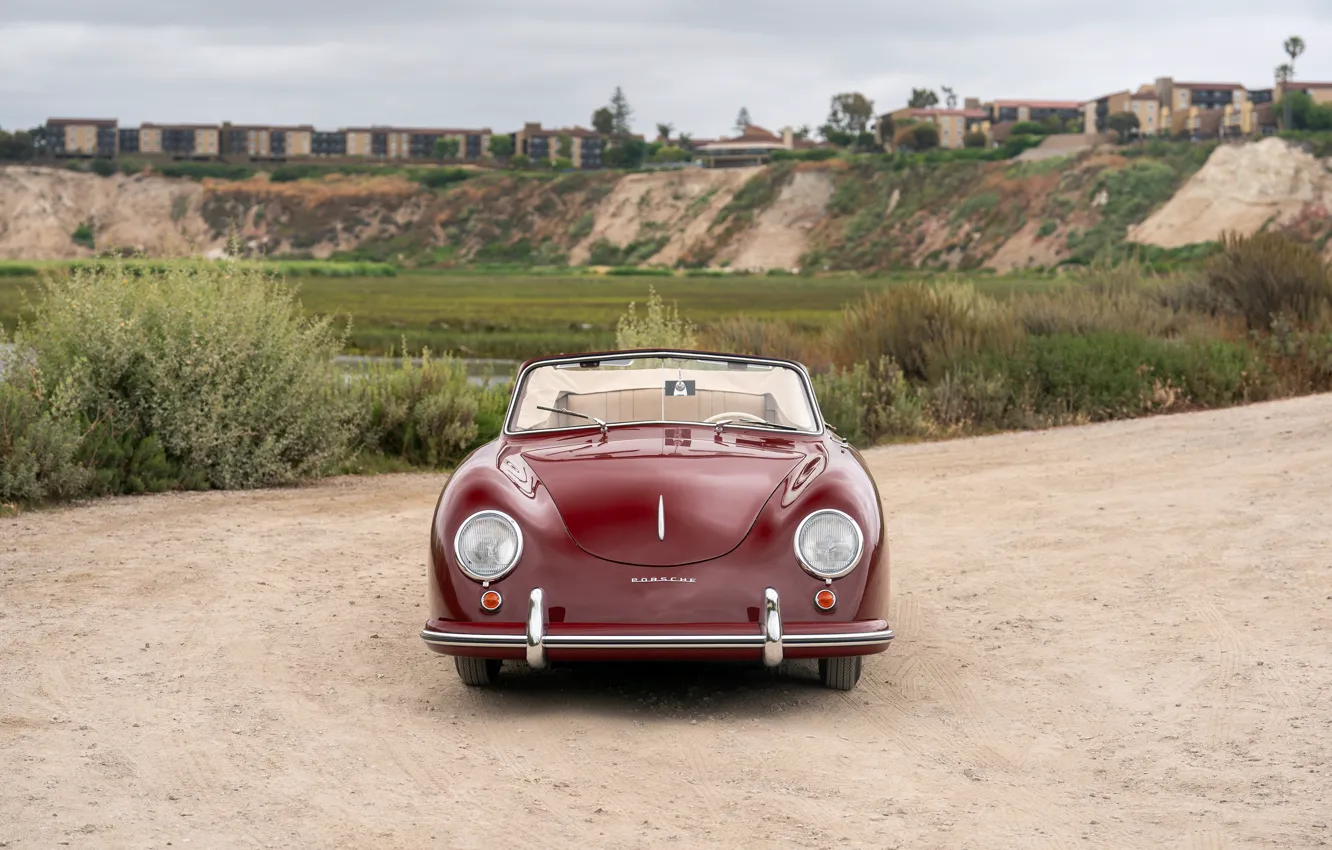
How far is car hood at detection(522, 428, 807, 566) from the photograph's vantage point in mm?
6426

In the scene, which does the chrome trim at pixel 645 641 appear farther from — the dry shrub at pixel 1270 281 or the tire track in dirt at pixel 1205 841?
the dry shrub at pixel 1270 281

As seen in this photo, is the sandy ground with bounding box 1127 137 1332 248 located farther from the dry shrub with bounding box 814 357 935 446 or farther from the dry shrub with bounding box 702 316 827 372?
the dry shrub with bounding box 814 357 935 446

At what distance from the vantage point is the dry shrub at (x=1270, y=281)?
83.3 feet

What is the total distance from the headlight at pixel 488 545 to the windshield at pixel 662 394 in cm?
127

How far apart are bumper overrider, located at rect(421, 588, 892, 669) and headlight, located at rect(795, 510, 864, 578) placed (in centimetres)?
22

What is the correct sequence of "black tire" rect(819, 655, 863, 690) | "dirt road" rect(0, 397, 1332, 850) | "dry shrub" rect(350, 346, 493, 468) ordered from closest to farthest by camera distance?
1. "dirt road" rect(0, 397, 1332, 850)
2. "black tire" rect(819, 655, 863, 690)
3. "dry shrub" rect(350, 346, 493, 468)

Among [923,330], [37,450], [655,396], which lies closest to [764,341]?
[923,330]

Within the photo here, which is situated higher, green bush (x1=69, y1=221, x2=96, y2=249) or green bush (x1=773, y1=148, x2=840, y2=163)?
green bush (x1=773, y1=148, x2=840, y2=163)

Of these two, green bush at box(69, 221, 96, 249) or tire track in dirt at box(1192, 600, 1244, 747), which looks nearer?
tire track in dirt at box(1192, 600, 1244, 747)

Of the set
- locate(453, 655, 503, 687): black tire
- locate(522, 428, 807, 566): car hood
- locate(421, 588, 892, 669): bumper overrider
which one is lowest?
locate(453, 655, 503, 687): black tire

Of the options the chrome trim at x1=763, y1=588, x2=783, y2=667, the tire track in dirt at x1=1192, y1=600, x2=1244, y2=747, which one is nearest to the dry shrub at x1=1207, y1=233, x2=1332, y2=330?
the tire track in dirt at x1=1192, y1=600, x2=1244, y2=747

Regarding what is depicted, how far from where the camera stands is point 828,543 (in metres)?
6.51

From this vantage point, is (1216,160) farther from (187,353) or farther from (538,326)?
(187,353)

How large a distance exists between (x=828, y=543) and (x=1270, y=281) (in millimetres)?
21411
